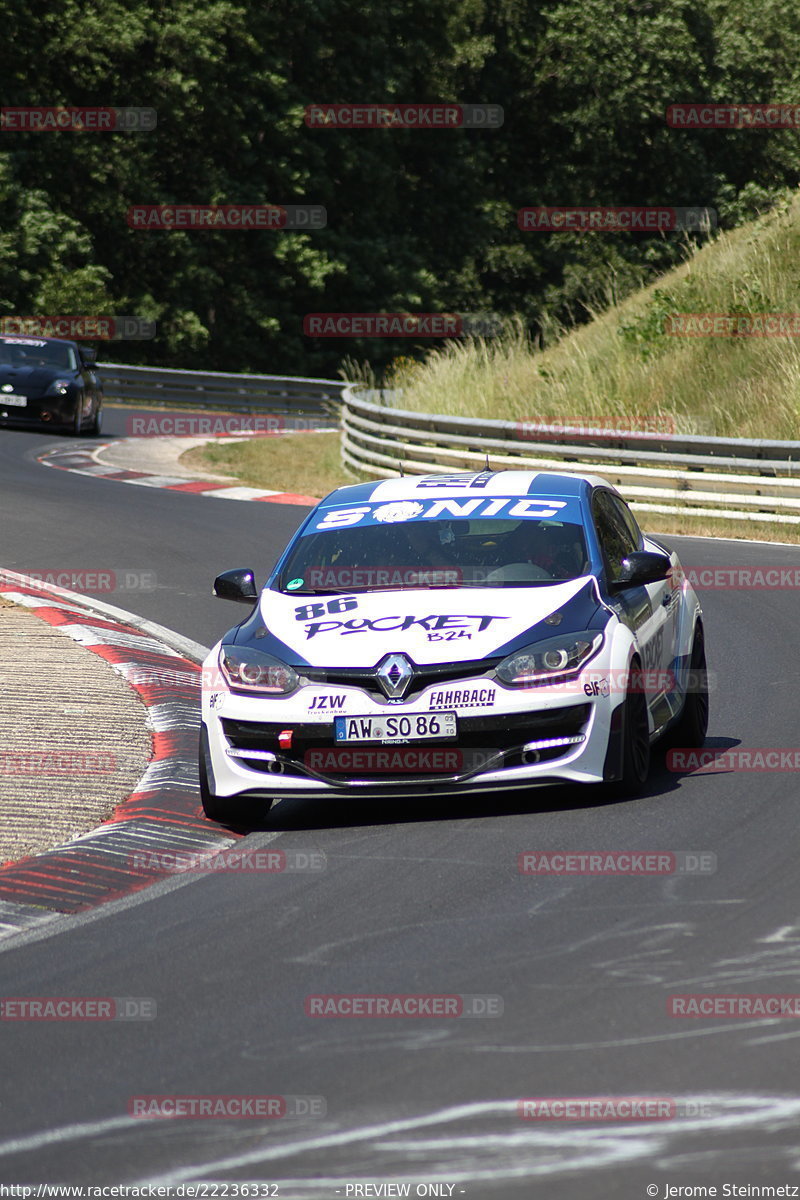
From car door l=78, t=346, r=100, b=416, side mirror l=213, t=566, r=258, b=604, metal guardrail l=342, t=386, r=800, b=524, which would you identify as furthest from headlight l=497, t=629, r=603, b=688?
car door l=78, t=346, r=100, b=416

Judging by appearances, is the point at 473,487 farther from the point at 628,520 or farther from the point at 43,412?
the point at 43,412

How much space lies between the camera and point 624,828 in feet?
24.4

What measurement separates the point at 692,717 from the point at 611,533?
41.0 inches

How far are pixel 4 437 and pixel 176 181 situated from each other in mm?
22815

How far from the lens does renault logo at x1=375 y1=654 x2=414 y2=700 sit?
7578 millimetres

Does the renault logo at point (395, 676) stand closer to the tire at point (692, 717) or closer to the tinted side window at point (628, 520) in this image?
the tire at point (692, 717)

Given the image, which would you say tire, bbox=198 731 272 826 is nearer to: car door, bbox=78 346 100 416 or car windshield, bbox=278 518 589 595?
car windshield, bbox=278 518 589 595

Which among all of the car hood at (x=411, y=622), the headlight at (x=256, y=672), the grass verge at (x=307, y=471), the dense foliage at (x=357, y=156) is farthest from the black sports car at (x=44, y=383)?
the headlight at (x=256, y=672)

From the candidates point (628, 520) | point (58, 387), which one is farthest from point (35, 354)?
point (628, 520)

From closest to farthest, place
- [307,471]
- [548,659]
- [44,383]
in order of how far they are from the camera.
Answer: [548,659], [307,471], [44,383]

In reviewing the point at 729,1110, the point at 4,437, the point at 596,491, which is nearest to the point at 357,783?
the point at 596,491

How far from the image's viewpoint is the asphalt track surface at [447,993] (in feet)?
13.9

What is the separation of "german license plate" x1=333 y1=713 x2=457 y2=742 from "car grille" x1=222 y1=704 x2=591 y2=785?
0.03m

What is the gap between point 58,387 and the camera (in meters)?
28.1
